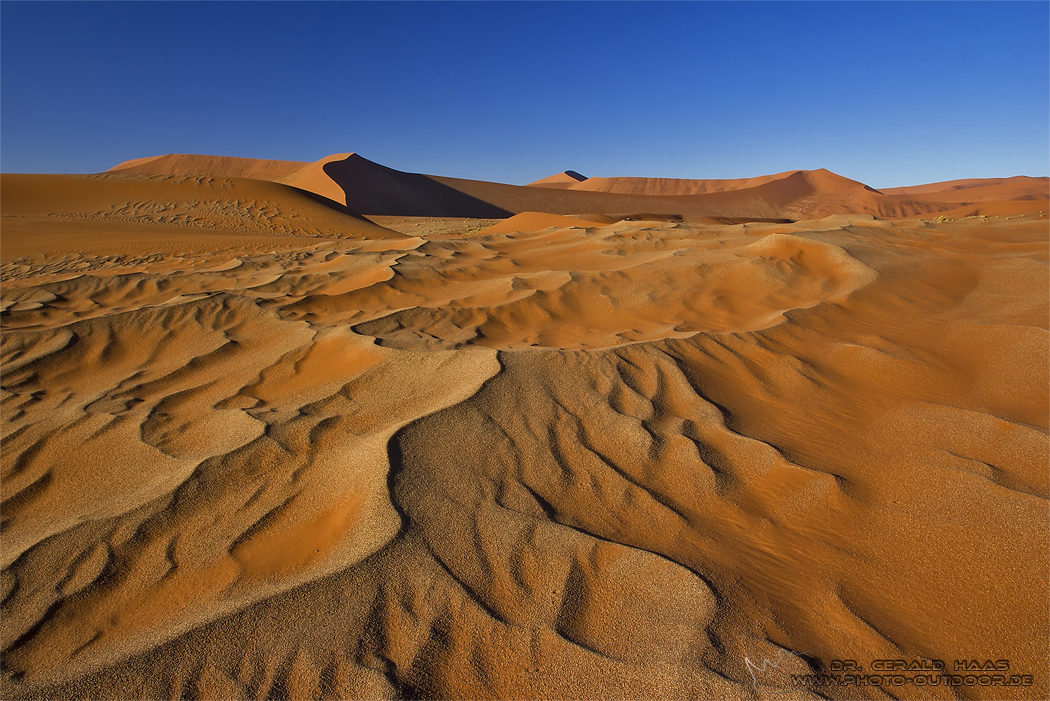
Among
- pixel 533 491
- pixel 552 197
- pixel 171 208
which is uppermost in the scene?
pixel 171 208

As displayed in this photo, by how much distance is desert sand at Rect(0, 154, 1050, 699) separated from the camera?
139 centimetres

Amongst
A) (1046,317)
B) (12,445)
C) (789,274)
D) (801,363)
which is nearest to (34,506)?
(12,445)

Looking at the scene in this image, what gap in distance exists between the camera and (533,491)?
197cm

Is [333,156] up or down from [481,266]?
up

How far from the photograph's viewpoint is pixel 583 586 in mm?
1590

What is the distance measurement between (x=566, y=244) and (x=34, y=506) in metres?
5.42

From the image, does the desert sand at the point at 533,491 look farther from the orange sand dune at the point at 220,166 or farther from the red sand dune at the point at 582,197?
the orange sand dune at the point at 220,166

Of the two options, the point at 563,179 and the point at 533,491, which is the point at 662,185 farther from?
the point at 533,491

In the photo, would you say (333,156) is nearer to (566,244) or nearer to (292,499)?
(566,244)

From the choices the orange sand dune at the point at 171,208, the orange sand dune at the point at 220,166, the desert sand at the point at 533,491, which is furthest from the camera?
the orange sand dune at the point at 220,166

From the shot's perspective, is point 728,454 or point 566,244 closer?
point 728,454

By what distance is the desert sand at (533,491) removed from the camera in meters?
1.39

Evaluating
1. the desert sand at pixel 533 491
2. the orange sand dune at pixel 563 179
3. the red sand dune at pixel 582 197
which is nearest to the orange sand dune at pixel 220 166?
the red sand dune at pixel 582 197

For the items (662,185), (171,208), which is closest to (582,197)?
(662,185)
